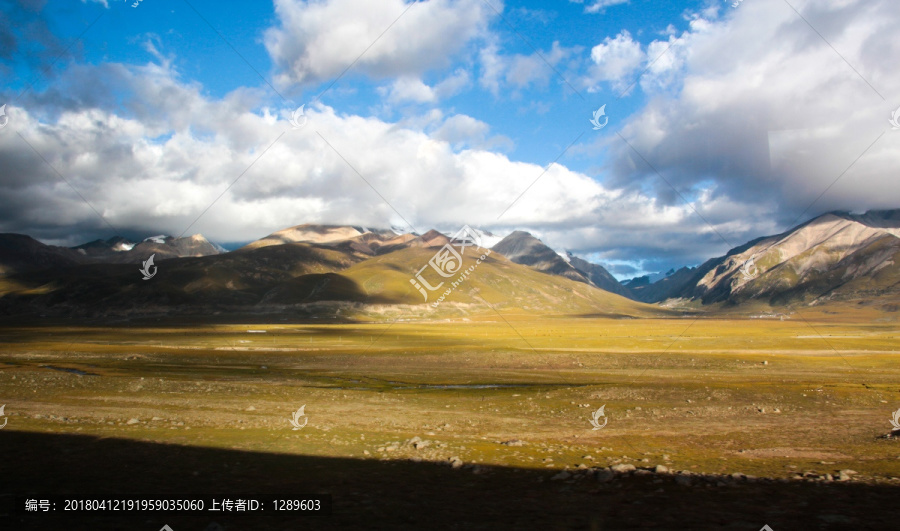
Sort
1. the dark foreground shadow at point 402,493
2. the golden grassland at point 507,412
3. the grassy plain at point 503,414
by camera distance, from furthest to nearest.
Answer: the golden grassland at point 507,412
the grassy plain at point 503,414
the dark foreground shadow at point 402,493

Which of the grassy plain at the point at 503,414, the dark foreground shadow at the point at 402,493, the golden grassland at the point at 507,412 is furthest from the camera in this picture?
the golden grassland at the point at 507,412

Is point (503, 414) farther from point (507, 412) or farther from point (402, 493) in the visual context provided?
point (402, 493)

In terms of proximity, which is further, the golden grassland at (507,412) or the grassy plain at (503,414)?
the golden grassland at (507,412)

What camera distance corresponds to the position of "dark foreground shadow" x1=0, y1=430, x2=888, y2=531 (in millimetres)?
12336

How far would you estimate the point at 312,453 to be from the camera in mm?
20344

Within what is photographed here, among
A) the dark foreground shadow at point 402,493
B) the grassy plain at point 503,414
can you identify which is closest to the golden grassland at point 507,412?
the grassy plain at point 503,414

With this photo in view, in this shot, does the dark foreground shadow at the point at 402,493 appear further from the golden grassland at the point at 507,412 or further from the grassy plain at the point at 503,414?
the golden grassland at the point at 507,412

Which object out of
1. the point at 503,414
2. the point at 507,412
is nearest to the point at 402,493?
the point at 503,414

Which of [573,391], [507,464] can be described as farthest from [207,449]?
[573,391]

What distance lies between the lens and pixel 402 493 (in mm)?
15172

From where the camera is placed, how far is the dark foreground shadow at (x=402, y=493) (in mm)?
12336

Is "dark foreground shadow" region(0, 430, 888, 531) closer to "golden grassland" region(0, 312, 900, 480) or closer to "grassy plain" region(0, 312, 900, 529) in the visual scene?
"grassy plain" region(0, 312, 900, 529)

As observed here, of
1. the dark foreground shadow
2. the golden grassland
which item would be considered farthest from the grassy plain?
the dark foreground shadow

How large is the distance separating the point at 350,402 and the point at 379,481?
19651 mm
